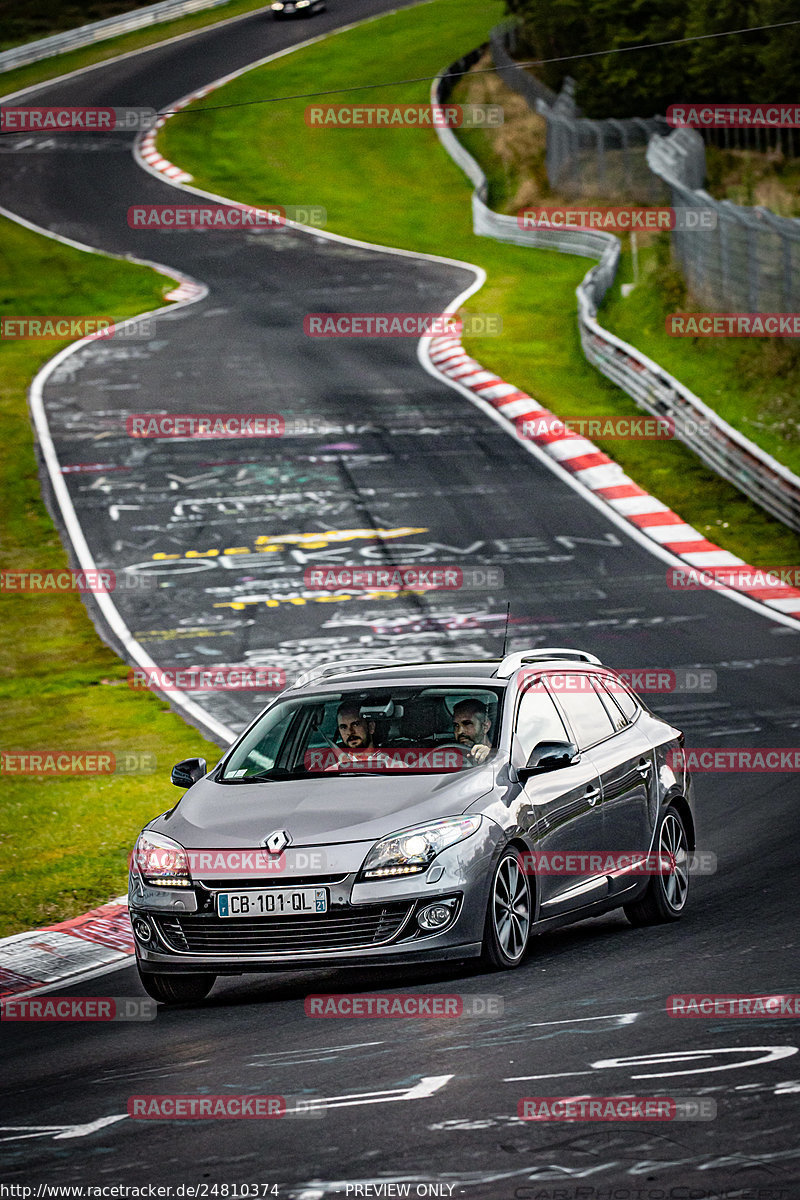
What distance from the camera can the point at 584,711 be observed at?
33.6ft

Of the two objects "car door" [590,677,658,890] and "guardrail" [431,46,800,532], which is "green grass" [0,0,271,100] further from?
"car door" [590,677,658,890]

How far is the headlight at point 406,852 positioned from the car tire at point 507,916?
34 cm

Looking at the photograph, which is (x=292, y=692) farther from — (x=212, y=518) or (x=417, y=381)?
(x=417, y=381)

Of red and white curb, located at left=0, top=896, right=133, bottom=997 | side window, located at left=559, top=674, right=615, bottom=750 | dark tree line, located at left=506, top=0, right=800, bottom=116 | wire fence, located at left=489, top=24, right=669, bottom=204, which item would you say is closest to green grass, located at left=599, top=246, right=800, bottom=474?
dark tree line, located at left=506, top=0, right=800, bottom=116

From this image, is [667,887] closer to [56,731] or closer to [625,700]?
[625,700]

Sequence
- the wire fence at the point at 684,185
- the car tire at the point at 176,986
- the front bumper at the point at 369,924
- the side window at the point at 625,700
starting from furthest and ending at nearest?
the wire fence at the point at 684,185
the side window at the point at 625,700
the car tire at the point at 176,986
the front bumper at the point at 369,924

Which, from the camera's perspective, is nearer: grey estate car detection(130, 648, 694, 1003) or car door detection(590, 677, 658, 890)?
grey estate car detection(130, 648, 694, 1003)

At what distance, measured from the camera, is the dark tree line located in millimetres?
43469

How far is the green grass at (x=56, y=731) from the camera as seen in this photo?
12.3 meters

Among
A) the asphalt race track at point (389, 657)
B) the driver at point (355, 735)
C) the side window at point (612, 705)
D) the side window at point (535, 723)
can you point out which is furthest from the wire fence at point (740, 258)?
the driver at point (355, 735)

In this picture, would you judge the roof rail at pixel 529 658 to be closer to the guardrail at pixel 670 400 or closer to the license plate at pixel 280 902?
the license plate at pixel 280 902

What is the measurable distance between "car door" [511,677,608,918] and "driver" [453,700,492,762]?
155mm

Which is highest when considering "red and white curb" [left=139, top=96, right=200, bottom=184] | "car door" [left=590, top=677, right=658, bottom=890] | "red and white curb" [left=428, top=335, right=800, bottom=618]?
"car door" [left=590, top=677, right=658, bottom=890]

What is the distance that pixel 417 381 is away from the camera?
104 ft
